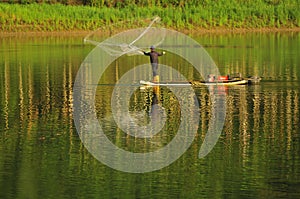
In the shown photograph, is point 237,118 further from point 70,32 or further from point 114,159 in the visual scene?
point 70,32

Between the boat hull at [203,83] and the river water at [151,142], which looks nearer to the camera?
the river water at [151,142]

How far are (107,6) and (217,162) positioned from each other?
68476mm

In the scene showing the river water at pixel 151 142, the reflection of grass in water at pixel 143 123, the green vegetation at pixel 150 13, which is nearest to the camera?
the river water at pixel 151 142

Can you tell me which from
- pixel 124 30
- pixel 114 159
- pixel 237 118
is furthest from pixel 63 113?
pixel 124 30

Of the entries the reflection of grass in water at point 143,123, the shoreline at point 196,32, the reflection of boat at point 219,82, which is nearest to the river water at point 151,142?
the reflection of grass in water at point 143,123

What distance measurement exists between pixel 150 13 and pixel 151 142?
59.3 meters

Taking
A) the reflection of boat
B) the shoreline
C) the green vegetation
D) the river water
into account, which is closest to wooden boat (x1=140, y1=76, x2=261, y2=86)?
the reflection of boat

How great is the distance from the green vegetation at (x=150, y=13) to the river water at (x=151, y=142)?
33523mm

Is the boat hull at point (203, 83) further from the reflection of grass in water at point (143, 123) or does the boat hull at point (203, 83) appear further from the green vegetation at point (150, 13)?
the green vegetation at point (150, 13)

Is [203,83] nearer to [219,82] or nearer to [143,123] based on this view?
[219,82]

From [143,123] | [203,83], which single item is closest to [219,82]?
[203,83]

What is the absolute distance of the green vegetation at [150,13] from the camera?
275 feet

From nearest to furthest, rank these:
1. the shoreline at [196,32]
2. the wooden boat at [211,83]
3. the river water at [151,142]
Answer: the river water at [151,142]
the wooden boat at [211,83]
the shoreline at [196,32]

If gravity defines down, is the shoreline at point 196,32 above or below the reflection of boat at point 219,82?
above
